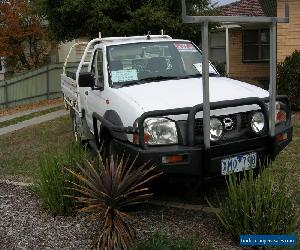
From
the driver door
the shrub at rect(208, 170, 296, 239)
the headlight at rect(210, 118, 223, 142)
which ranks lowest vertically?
the shrub at rect(208, 170, 296, 239)

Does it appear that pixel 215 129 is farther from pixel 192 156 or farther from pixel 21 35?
pixel 21 35

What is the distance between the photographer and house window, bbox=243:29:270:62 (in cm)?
2311

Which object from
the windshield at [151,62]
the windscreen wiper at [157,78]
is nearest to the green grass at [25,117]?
the windshield at [151,62]

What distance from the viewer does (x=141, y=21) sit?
13828 millimetres

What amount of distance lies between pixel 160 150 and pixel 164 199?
4.36 ft

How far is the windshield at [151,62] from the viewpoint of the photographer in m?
6.27

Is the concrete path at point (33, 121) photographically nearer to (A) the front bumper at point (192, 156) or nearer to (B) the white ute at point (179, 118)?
(B) the white ute at point (179, 118)

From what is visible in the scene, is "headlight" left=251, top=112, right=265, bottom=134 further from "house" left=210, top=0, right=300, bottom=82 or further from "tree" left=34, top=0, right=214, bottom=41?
"house" left=210, top=0, right=300, bottom=82

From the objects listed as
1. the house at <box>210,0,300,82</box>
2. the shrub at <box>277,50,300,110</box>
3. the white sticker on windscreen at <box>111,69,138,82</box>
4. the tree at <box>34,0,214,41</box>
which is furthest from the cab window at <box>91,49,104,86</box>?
the house at <box>210,0,300,82</box>

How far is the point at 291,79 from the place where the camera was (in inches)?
473

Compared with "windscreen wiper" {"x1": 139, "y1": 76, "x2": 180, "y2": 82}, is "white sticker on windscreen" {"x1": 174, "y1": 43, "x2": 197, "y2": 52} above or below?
→ above

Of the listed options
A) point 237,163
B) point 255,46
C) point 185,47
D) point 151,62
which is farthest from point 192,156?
point 255,46

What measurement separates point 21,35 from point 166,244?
17.5 meters

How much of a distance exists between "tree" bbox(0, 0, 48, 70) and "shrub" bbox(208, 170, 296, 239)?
15.3 m
